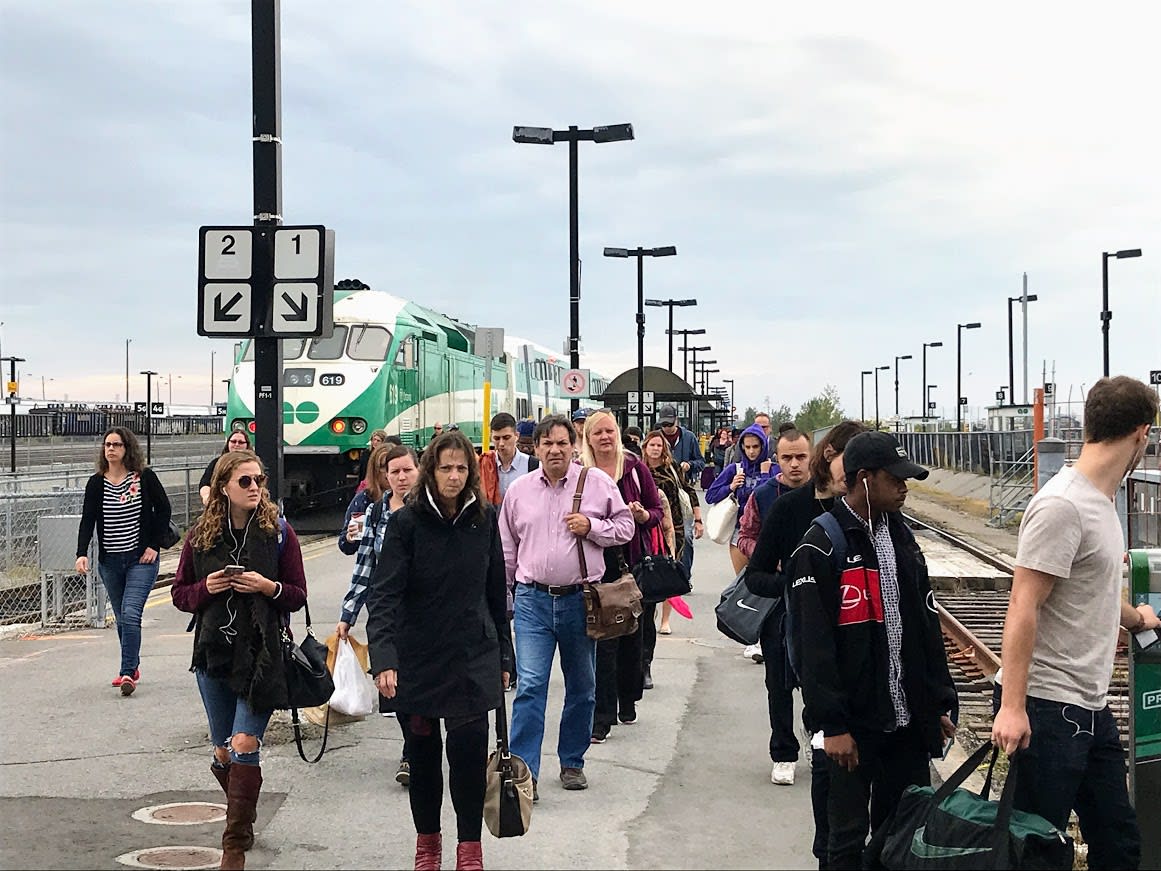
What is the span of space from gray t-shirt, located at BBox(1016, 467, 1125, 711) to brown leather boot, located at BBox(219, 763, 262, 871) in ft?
10.5

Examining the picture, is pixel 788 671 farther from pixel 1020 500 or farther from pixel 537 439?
pixel 1020 500

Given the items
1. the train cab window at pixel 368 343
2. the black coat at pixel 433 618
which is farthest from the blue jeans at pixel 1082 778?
the train cab window at pixel 368 343

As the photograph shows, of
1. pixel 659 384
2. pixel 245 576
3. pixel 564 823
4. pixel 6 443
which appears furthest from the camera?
pixel 6 443

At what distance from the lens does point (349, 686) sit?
23.8 feet

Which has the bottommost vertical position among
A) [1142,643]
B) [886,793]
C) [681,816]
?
[681,816]

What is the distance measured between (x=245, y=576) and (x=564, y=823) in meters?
1.90

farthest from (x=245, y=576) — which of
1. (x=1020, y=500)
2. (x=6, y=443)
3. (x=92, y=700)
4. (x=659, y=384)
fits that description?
(x=6, y=443)

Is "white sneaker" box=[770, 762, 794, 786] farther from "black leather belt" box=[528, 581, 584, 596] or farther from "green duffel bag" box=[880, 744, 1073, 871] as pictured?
"green duffel bag" box=[880, 744, 1073, 871]

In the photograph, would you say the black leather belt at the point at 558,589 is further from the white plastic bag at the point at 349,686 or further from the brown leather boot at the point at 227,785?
the brown leather boot at the point at 227,785

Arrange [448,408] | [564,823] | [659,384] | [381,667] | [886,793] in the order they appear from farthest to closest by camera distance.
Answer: [659,384] → [448,408] → [564,823] → [381,667] → [886,793]

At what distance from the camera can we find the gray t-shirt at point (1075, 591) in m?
4.09

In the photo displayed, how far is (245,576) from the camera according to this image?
5.79 m

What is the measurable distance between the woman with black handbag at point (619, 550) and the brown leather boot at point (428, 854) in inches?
93.2

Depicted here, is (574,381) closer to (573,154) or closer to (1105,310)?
(573,154)
